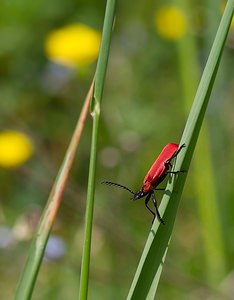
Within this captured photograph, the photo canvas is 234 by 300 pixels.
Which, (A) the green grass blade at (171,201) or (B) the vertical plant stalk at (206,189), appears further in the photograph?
(B) the vertical plant stalk at (206,189)

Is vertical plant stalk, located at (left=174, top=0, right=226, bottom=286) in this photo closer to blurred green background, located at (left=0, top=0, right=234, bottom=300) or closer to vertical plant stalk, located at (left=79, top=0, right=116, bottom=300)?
blurred green background, located at (left=0, top=0, right=234, bottom=300)

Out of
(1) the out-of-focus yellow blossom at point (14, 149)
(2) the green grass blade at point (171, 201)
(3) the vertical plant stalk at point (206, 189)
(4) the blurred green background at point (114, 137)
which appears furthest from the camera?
(1) the out-of-focus yellow blossom at point (14, 149)

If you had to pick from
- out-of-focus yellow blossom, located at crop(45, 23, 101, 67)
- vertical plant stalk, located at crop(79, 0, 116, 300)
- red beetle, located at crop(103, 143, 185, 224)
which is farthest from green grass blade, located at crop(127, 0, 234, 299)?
out-of-focus yellow blossom, located at crop(45, 23, 101, 67)

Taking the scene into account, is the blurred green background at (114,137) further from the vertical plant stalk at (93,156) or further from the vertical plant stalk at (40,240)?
the vertical plant stalk at (93,156)

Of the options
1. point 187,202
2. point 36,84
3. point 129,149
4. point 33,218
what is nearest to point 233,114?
point 187,202

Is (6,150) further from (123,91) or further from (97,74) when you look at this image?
(97,74)

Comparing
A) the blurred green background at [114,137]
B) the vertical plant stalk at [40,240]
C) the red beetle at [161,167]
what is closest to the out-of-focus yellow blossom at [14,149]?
the blurred green background at [114,137]

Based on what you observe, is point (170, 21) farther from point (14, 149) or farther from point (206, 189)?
point (206, 189)

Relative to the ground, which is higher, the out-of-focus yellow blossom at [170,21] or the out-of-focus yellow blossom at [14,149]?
the out-of-focus yellow blossom at [170,21]
